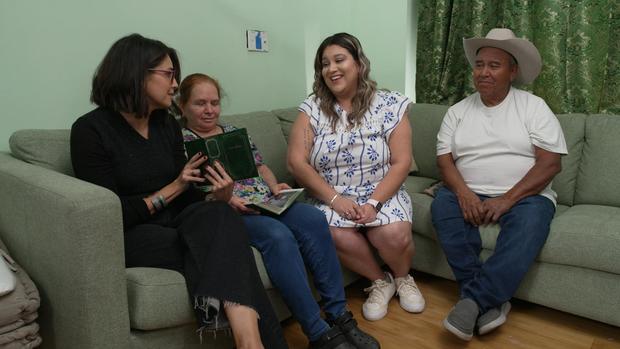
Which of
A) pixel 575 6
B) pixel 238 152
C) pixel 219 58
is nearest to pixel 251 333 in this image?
pixel 238 152

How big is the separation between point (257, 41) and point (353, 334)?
171 cm

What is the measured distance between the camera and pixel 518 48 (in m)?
1.96

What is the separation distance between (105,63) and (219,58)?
99cm

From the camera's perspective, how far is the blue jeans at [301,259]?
1.50 m

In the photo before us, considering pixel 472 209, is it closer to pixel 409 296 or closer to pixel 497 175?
pixel 497 175

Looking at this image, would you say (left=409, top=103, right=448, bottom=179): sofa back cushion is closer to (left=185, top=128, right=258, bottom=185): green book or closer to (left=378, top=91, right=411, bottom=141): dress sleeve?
(left=378, top=91, right=411, bottom=141): dress sleeve

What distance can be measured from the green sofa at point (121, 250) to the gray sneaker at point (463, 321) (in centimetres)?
31

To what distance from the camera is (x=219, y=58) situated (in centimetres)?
246

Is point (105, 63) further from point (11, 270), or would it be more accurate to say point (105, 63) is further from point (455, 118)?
point (455, 118)

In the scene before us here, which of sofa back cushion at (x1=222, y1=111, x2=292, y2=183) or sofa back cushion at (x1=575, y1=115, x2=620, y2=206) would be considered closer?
sofa back cushion at (x1=575, y1=115, x2=620, y2=206)

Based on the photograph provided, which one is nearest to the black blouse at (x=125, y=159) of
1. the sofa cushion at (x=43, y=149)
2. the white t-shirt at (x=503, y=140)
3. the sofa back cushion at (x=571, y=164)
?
the sofa cushion at (x=43, y=149)

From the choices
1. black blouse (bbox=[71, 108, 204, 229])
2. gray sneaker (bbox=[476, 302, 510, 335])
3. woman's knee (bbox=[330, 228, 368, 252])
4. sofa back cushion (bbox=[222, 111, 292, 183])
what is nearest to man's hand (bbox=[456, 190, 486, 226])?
gray sneaker (bbox=[476, 302, 510, 335])

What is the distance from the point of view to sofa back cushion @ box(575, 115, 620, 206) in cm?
203

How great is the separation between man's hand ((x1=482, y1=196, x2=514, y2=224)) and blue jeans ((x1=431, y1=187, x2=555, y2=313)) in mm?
21
